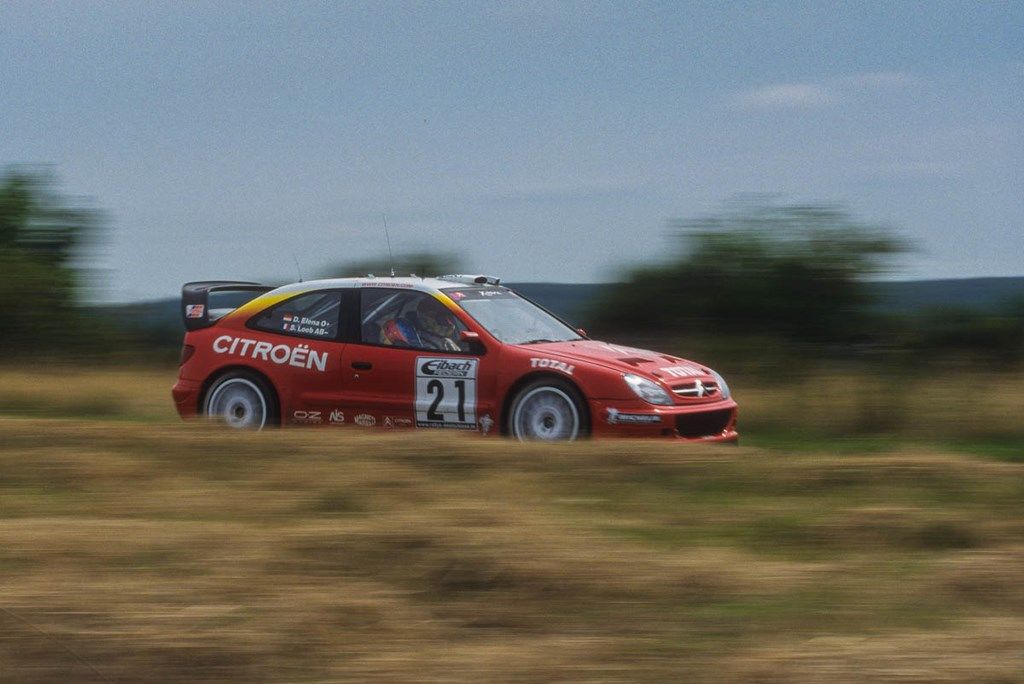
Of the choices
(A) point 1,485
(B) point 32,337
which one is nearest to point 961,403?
(A) point 1,485

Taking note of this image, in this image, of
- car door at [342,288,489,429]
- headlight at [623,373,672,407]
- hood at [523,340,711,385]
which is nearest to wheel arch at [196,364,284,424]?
car door at [342,288,489,429]

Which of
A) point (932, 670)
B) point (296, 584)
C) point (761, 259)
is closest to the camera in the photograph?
point (932, 670)

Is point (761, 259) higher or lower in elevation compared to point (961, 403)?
higher

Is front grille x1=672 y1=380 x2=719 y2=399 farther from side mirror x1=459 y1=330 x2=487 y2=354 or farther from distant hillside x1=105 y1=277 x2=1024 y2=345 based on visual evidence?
distant hillside x1=105 y1=277 x2=1024 y2=345

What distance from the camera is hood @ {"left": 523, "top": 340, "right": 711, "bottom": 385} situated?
10141mm

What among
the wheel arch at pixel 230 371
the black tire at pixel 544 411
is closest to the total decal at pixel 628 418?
the black tire at pixel 544 411

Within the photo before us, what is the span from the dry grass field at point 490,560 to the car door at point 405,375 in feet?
8.30

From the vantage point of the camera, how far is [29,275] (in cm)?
2209

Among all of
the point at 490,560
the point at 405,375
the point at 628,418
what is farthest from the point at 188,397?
the point at 490,560

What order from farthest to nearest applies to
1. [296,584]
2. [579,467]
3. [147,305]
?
1. [147,305]
2. [579,467]
3. [296,584]

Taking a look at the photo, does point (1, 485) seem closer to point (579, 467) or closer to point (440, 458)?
point (440, 458)

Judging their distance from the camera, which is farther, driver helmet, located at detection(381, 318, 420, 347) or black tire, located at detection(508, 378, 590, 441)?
driver helmet, located at detection(381, 318, 420, 347)

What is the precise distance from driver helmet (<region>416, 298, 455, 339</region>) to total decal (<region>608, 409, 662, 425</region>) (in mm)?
1486

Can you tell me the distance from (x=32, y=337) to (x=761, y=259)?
11513mm
